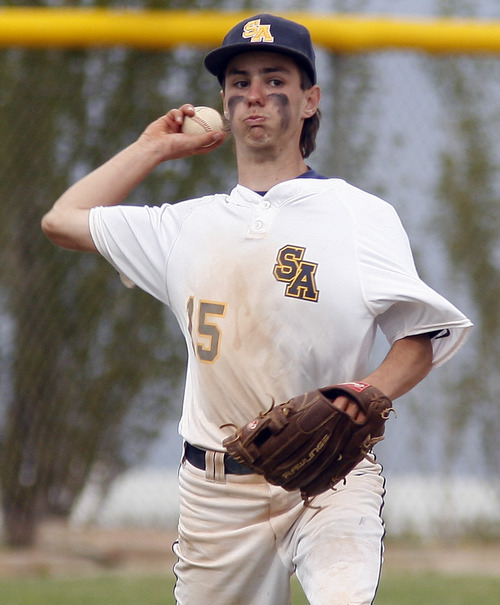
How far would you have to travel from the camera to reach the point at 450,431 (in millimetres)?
5750

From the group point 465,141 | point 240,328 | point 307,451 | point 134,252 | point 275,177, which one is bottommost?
point 307,451

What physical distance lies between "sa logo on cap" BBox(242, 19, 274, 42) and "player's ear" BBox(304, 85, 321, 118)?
9.1 inches

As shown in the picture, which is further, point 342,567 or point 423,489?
point 423,489

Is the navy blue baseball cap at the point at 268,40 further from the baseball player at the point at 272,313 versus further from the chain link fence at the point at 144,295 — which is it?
the chain link fence at the point at 144,295

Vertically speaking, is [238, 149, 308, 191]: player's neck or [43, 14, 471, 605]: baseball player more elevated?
[238, 149, 308, 191]: player's neck

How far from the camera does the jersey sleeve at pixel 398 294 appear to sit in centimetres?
261

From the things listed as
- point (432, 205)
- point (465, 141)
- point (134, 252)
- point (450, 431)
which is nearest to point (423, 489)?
point (450, 431)

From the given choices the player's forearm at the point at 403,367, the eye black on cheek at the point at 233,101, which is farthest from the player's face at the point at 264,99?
the player's forearm at the point at 403,367

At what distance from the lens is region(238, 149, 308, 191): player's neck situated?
2.95 meters

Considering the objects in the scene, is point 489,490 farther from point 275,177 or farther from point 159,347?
point 275,177

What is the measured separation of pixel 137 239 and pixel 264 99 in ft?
1.70

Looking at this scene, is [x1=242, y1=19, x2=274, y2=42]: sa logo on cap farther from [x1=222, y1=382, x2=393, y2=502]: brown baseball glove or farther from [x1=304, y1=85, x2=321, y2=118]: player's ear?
[x1=222, y1=382, x2=393, y2=502]: brown baseball glove

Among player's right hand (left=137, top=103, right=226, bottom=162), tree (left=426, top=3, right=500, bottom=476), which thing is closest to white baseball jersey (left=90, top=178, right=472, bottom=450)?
player's right hand (left=137, top=103, right=226, bottom=162)

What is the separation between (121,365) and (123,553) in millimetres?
978
